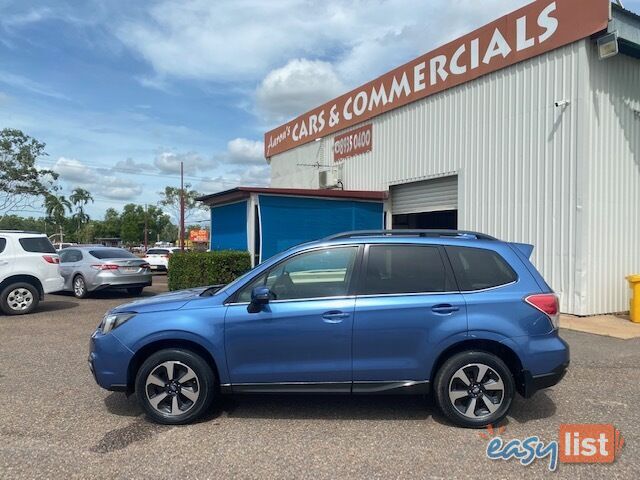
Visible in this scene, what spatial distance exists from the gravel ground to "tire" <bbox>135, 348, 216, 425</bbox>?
132mm

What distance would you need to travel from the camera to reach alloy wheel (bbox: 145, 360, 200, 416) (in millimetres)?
4418

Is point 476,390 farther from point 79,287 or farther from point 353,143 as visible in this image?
point 353,143

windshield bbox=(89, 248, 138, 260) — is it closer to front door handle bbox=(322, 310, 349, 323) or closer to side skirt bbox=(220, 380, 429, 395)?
side skirt bbox=(220, 380, 429, 395)

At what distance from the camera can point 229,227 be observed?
15273 millimetres

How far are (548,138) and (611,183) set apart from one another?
5.15ft

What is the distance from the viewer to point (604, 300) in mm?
10219

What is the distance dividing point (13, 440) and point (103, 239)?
78334mm

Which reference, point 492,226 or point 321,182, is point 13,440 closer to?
point 492,226

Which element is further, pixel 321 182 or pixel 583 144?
pixel 321 182

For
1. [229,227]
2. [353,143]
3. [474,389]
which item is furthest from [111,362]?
[353,143]

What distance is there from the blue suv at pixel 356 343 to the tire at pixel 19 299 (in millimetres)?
7615

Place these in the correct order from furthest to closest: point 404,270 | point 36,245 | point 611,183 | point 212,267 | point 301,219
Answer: point 301,219 < point 212,267 < point 36,245 < point 611,183 < point 404,270

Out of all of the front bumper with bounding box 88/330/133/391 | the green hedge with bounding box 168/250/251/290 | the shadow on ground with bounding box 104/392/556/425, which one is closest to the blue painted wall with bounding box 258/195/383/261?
the green hedge with bounding box 168/250/251/290

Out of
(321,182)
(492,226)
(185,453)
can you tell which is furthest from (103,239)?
(185,453)
